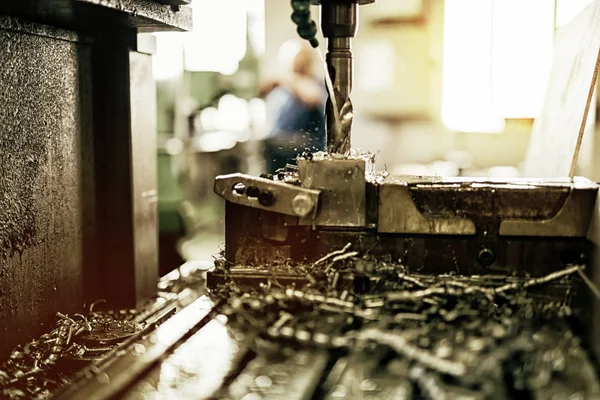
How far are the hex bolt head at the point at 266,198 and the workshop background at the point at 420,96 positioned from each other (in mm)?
3328

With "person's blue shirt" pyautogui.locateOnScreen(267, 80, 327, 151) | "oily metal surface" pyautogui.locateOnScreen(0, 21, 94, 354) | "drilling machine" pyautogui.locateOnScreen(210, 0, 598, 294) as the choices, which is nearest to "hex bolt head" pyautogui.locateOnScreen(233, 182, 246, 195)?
"drilling machine" pyautogui.locateOnScreen(210, 0, 598, 294)

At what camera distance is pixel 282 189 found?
6.39 ft

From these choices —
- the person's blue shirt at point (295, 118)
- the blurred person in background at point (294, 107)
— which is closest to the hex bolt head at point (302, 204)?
the blurred person in background at point (294, 107)

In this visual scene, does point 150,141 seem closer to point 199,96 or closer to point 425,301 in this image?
point 425,301

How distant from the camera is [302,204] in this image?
1941 mm

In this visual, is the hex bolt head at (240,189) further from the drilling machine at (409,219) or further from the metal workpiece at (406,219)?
the metal workpiece at (406,219)

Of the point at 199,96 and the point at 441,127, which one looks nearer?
the point at 441,127

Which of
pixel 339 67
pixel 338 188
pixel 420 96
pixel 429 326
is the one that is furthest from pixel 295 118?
pixel 429 326

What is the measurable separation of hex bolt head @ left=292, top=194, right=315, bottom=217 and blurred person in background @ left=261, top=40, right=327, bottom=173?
349cm

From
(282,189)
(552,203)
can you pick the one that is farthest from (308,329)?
(552,203)

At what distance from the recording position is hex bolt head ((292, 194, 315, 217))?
1.94 metres

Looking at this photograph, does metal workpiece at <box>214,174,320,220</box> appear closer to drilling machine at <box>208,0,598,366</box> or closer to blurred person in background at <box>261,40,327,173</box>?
drilling machine at <box>208,0,598,366</box>

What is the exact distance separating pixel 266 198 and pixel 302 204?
4.3 inches

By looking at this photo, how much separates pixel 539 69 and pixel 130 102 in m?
3.50
